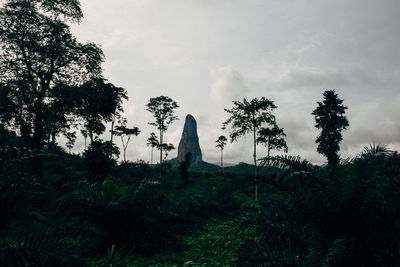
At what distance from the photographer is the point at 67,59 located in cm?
1454

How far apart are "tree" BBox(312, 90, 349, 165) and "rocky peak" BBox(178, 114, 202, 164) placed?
9728 cm

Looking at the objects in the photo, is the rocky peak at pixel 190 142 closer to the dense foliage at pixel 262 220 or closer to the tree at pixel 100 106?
the tree at pixel 100 106

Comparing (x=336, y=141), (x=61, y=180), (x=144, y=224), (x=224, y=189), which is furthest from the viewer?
(x=336, y=141)

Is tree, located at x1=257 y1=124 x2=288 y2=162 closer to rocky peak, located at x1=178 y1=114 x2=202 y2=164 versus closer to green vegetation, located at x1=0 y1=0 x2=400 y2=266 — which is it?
green vegetation, located at x1=0 y1=0 x2=400 y2=266

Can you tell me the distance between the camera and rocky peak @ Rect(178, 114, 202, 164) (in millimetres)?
125162

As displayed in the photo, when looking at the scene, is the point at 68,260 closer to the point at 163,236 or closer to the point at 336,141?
the point at 163,236

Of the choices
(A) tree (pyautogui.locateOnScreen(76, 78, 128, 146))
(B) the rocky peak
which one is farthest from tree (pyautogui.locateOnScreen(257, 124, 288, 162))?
(B) the rocky peak

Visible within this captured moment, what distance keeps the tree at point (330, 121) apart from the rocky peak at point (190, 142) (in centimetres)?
9728

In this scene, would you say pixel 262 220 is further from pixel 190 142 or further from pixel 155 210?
pixel 190 142

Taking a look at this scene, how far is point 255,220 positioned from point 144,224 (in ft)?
10.8

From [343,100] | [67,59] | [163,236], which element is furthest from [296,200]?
[343,100]

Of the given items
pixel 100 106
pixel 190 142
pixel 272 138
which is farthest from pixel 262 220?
pixel 190 142

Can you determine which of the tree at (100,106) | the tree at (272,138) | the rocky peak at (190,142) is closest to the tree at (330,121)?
the tree at (272,138)

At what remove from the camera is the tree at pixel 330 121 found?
88.1ft
